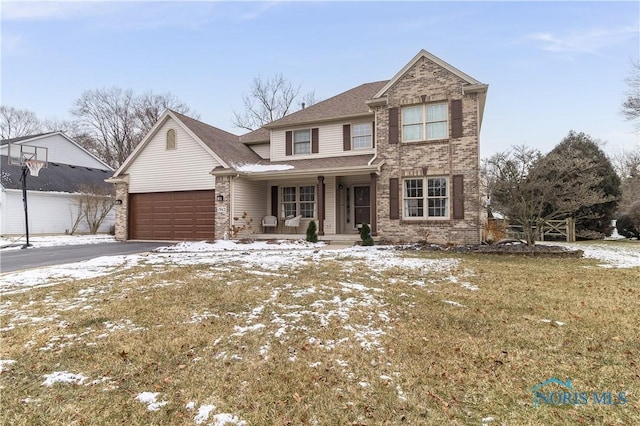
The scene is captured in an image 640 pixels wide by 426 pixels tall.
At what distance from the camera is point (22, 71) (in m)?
17.9

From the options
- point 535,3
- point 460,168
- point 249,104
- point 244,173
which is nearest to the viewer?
point 535,3

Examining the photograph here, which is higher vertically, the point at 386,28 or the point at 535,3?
the point at 386,28

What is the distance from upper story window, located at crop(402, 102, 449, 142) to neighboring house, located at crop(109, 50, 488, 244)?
4 cm

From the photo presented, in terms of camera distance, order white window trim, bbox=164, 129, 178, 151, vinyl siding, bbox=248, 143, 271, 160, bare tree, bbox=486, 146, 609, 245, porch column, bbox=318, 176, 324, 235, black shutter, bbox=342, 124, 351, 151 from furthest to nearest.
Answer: vinyl siding, bbox=248, 143, 271, 160, white window trim, bbox=164, 129, 178, 151, black shutter, bbox=342, 124, 351, 151, porch column, bbox=318, 176, 324, 235, bare tree, bbox=486, 146, 609, 245

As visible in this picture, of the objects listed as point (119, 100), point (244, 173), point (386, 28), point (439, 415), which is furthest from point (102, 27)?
point (119, 100)

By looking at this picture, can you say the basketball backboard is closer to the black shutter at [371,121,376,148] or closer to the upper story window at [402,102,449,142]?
the black shutter at [371,121,376,148]

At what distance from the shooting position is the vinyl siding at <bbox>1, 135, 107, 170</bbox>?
24677mm

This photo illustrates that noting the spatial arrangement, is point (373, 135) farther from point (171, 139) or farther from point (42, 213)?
point (42, 213)

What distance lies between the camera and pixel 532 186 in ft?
33.8

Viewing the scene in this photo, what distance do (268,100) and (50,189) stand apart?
20153 mm

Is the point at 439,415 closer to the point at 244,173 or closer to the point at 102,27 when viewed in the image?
the point at 244,173

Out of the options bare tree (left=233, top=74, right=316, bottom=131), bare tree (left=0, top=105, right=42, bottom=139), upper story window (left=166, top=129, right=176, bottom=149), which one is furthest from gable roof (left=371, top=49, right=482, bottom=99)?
bare tree (left=0, top=105, right=42, bottom=139)

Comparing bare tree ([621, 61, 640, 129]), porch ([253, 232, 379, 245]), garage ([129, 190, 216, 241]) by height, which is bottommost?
porch ([253, 232, 379, 245])

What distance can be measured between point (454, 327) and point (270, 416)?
2.64 m
